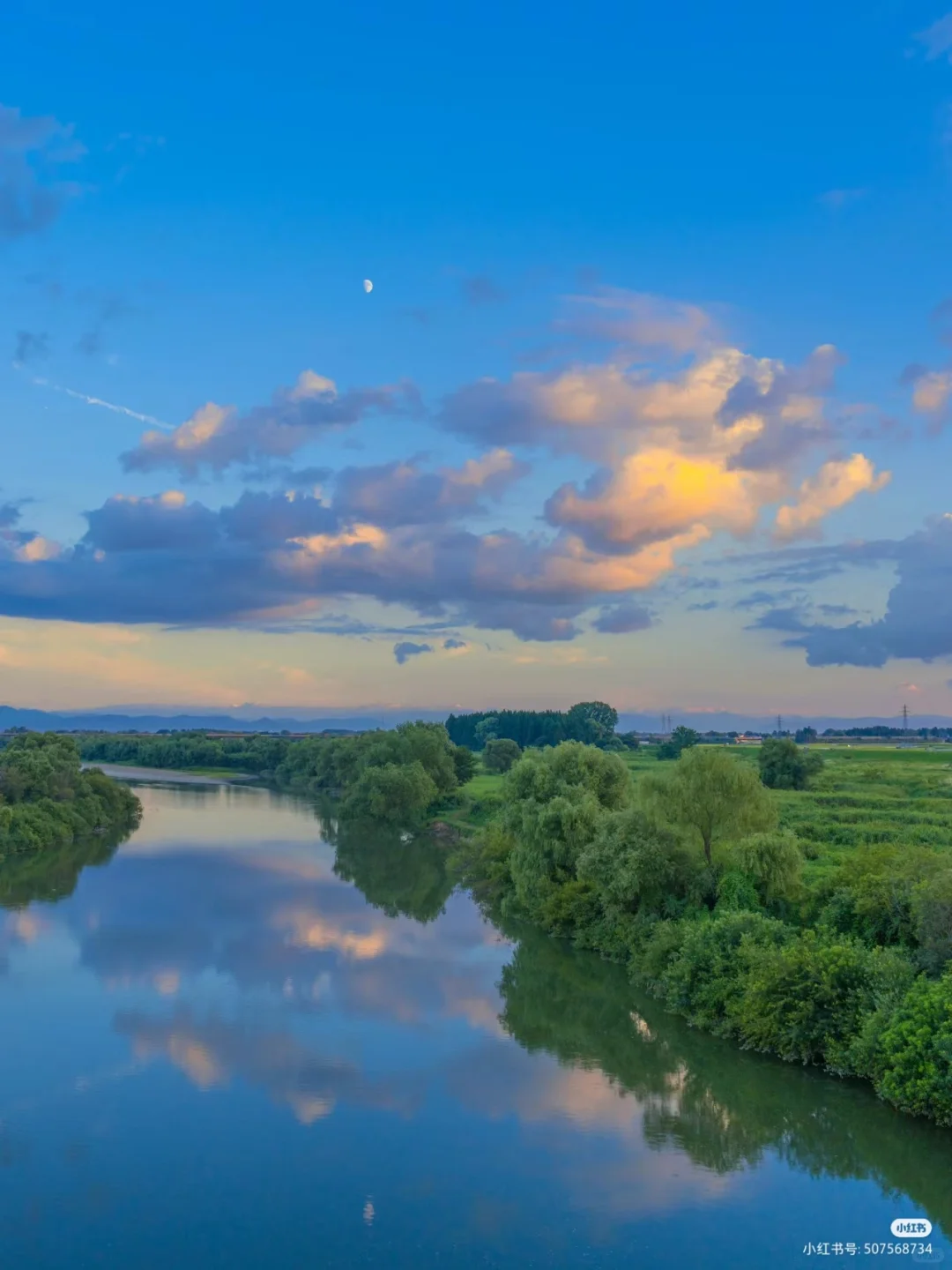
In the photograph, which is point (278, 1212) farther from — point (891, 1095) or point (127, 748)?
point (127, 748)

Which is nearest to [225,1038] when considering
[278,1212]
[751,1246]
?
[278,1212]

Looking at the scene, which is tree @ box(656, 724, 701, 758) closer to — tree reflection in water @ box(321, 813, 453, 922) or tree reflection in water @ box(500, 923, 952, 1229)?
tree reflection in water @ box(321, 813, 453, 922)

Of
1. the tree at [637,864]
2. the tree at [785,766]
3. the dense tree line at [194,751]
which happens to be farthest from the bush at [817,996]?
the dense tree line at [194,751]

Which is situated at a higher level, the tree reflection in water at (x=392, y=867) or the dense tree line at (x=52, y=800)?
the dense tree line at (x=52, y=800)

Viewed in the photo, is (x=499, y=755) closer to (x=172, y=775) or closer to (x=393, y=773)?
(x=393, y=773)

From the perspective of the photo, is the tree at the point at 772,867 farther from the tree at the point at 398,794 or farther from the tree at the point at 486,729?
the tree at the point at 486,729

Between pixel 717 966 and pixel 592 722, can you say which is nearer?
pixel 717 966

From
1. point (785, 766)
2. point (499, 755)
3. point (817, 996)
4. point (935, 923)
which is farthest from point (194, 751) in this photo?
point (935, 923)
